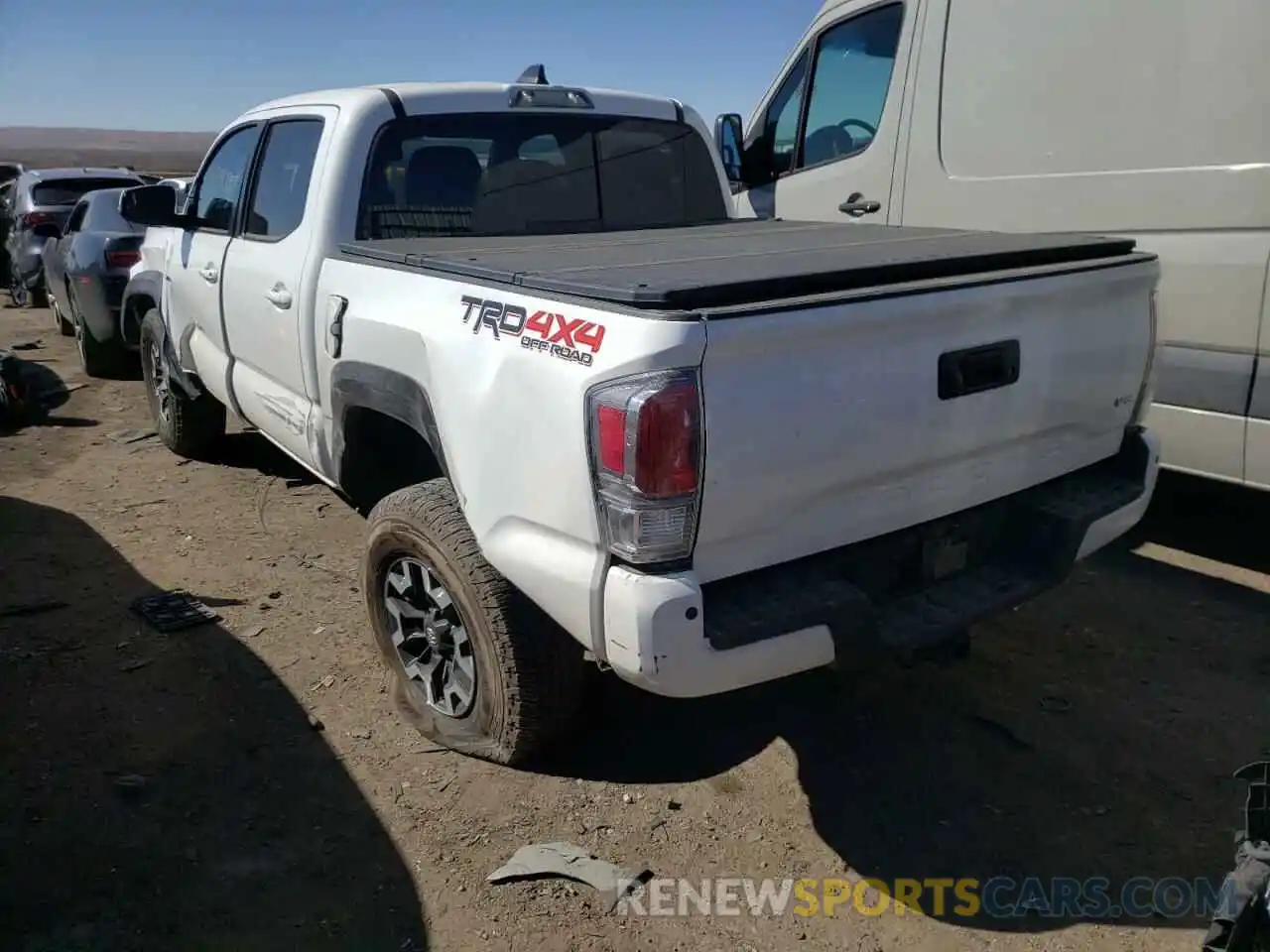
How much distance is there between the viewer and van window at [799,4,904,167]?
5571mm

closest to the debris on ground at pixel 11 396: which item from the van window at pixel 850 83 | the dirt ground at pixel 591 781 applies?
the dirt ground at pixel 591 781

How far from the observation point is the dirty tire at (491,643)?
9.12 ft

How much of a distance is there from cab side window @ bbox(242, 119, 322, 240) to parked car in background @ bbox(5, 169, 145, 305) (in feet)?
27.2

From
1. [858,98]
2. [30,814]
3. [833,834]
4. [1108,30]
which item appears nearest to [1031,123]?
[1108,30]

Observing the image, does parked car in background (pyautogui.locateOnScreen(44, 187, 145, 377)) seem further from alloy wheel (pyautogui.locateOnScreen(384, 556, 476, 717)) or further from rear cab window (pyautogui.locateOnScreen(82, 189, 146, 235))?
alloy wheel (pyautogui.locateOnScreen(384, 556, 476, 717))

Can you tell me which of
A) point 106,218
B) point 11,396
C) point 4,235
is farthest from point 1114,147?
point 4,235

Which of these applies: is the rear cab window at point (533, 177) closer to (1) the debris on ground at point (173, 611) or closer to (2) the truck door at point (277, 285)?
(2) the truck door at point (277, 285)

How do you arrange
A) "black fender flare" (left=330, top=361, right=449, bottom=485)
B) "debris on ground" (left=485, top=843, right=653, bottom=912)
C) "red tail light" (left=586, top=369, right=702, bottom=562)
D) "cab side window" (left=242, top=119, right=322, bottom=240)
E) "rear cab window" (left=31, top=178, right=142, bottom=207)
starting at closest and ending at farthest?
"red tail light" (left=586, top=369, right=702, bottom=562) < "debris on ground" (left=485, top=843, right=653, bottom=912) < "black fender flare" (left=330, top=361, right=449, bottom=485) < "cab side window" (left=242, top=119, right=322, bottom=240) < "rear cab window" (left=31, top=178, right=142, bottom=207)

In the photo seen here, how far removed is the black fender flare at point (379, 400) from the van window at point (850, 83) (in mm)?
3606

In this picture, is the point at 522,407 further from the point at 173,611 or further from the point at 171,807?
the point at 173,611

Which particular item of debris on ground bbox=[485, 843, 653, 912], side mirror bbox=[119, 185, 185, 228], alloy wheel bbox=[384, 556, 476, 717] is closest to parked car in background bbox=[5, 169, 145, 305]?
side mirror bbox=[119, 185, 185, 228]

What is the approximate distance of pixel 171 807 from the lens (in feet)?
9.73

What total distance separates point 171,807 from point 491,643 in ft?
3.59

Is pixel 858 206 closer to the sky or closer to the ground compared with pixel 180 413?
closer to the sky
